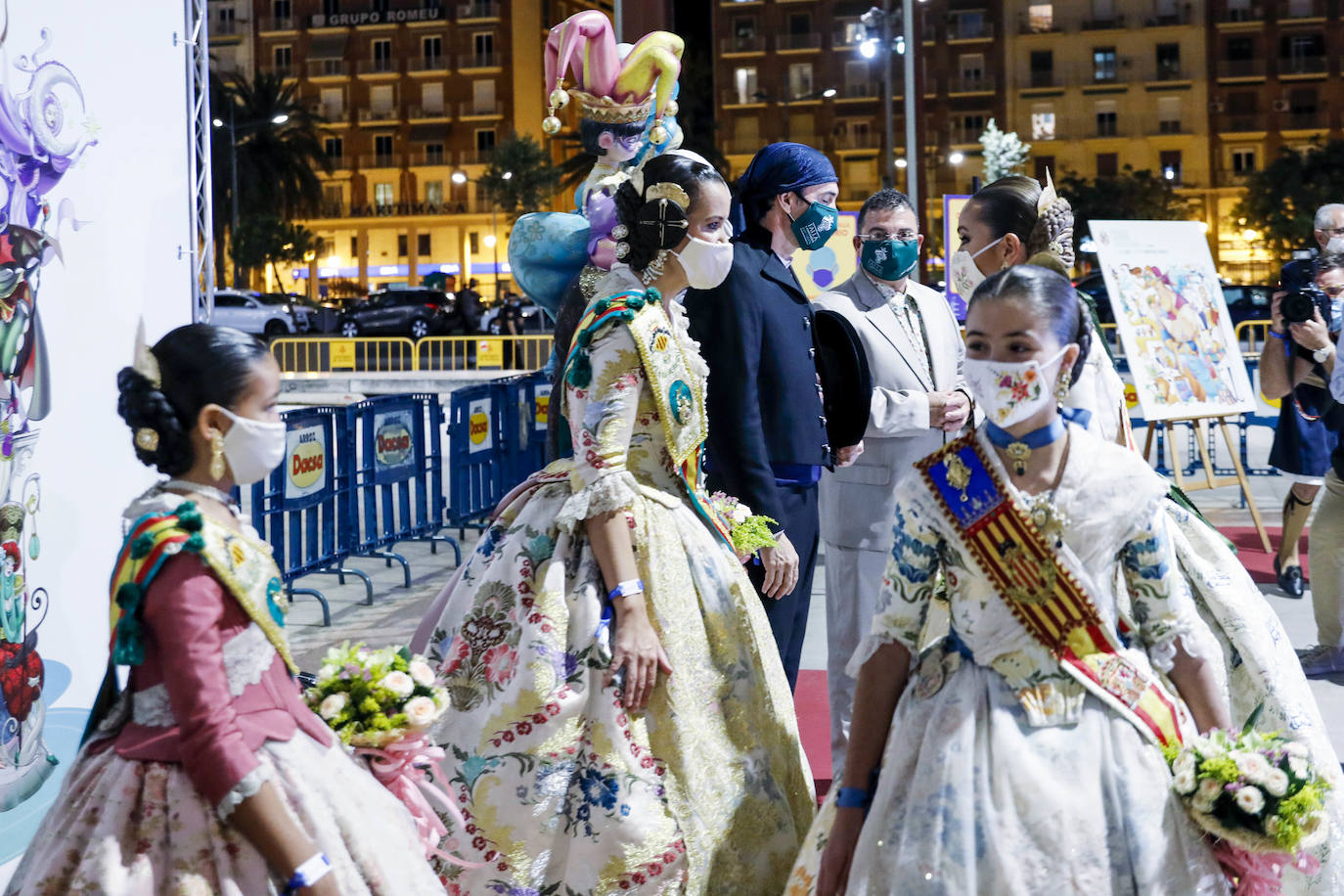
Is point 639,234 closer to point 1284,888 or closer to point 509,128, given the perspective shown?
point 1284,888

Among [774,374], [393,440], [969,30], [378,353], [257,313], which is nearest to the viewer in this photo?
[774,374]

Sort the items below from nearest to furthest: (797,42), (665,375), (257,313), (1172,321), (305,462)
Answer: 1. (665,375)
2. (305,462)
3. (1172,321)
4. (257,313)
5. (797,42)

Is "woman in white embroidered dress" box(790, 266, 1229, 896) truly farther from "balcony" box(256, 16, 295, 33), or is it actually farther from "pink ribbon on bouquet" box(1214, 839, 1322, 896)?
"balcony" box(256, 16, 295, 33)

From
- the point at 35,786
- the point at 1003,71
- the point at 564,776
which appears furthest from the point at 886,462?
the point at 1003,71

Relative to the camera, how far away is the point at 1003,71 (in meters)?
61.9

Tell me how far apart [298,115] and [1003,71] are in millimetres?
28855

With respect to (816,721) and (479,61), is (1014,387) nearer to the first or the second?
(816,721)

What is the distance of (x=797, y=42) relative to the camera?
6328 centimetres

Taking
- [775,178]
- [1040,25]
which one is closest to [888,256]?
[775,178]

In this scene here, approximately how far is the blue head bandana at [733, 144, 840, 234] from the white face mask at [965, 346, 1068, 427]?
1.81 metres

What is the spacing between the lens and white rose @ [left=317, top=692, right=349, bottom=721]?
2.38m

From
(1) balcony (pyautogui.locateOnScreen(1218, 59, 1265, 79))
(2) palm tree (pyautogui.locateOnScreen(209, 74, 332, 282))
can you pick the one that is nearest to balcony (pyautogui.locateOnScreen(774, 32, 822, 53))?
(1) balcony (pyautogui.locateOnScreen(1218, 59, 1265, 79))

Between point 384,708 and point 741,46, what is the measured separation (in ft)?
210

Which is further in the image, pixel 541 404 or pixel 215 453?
pixel 541 404
